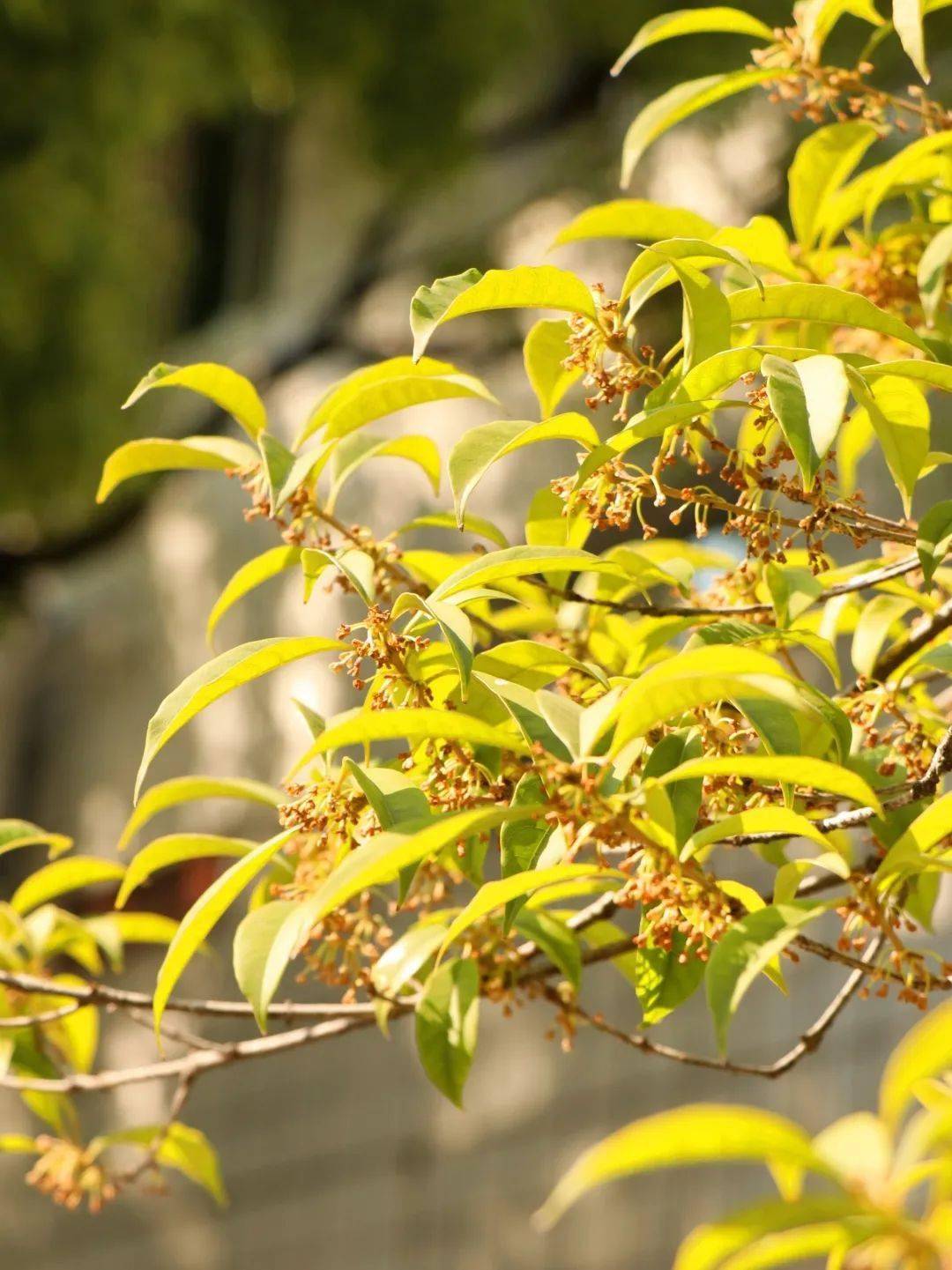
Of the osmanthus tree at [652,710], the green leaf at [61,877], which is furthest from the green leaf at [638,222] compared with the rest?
the green leaf at [61,877]

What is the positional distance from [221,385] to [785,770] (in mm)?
363

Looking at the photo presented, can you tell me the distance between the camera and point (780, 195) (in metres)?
2.17

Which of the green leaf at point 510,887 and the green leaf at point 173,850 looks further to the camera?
the green leaf at point 173,850

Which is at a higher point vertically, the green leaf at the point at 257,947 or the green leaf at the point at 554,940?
the green leaf at the point at 257,947

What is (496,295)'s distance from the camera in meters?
0.54

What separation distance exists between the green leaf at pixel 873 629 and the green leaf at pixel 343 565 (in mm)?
234

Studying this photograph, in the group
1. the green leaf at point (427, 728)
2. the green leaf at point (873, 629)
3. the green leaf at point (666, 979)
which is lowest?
the green leaf at point (666, 979)

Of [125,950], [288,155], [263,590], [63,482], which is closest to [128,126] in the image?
[63,482]

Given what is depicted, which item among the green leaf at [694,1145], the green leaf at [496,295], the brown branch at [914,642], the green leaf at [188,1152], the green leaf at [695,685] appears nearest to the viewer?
the green leaf at [694,1145]

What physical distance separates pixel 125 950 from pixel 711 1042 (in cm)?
123

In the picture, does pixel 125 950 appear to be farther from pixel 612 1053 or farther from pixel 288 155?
pixel 288 155

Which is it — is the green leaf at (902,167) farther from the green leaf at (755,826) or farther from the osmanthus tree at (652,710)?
the green leaf at (755,826)

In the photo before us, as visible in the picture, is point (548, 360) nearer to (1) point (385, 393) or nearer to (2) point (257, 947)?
(1) point (385, 393)

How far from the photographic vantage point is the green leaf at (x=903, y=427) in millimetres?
577
